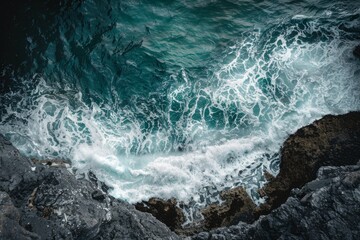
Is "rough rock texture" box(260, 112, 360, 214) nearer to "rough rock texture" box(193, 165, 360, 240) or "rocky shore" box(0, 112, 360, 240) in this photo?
"rocky shore" box(0, 112, 360, 240)

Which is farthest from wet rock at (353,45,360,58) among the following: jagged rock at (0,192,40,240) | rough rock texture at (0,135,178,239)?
jagged rock at (0,192,40,240)

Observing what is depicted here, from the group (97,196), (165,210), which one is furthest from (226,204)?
(97,196)

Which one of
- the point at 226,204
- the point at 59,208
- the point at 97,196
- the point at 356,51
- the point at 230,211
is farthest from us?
the point at 356,51

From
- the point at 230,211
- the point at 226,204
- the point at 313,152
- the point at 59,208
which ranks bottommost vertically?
the point at 59,208

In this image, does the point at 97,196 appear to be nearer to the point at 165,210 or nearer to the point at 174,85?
the point at 165,210

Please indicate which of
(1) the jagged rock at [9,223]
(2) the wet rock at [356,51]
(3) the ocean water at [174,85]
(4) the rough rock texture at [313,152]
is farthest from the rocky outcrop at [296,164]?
(1) the jagged rock at [9,223]

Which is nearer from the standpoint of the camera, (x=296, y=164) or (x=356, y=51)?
(x=296, y=164)

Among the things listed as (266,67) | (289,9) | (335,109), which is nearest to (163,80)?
(266,67)
